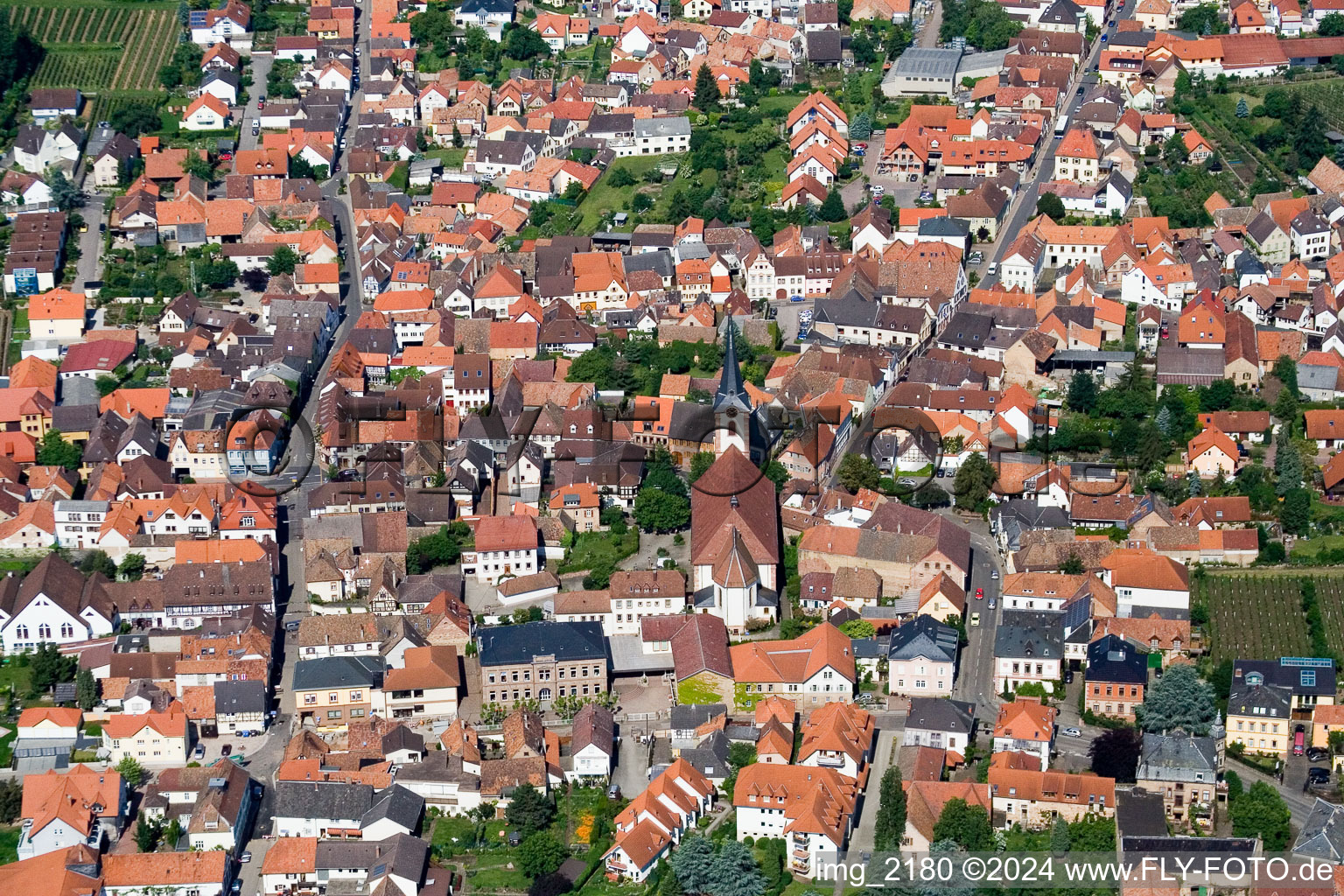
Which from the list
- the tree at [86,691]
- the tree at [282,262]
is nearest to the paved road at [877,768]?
the tree at [86,691]

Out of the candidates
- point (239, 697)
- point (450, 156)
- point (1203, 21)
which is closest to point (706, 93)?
point (450, 156)

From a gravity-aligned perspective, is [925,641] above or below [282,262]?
below

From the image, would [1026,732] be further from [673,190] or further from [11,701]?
[673,190]

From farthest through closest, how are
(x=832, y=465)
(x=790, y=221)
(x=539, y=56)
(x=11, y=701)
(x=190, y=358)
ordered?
(x=539, y=56), (x=790, y=221), (x=190, y=358), (x=832, y=465), (x=11, y=701)

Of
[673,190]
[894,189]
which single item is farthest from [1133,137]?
[673,190]

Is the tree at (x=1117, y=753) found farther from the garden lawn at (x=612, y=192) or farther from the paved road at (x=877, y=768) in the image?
the garden lawn at (x=612, y=192)

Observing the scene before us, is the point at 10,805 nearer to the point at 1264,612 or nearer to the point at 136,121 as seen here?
the point at 1264,612

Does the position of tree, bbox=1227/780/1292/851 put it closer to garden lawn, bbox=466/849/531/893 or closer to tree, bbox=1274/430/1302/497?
tree, bbox=1274/430/1302/497

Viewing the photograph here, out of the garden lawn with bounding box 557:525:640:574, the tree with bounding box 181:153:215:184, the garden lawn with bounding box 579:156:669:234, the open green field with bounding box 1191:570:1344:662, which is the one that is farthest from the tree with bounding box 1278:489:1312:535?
the tree with bounding box 181:153:215:184
